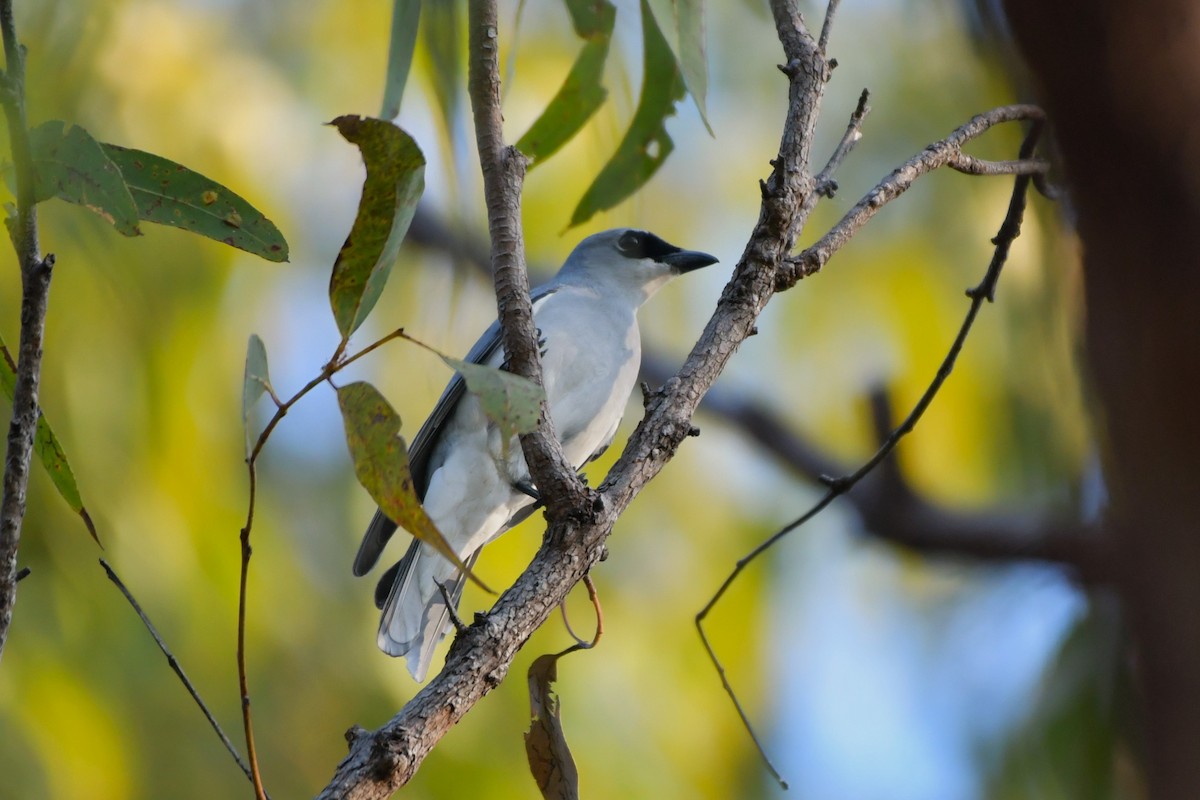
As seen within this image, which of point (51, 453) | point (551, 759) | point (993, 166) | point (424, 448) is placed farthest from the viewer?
point (424, 448)

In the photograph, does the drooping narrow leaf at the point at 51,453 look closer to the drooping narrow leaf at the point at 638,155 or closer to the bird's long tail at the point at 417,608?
the drooping narrow leaf at the point at 638,155

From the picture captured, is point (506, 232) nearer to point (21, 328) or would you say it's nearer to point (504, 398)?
point (504, 398)

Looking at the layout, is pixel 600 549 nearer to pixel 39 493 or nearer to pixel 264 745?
pixel 39 493

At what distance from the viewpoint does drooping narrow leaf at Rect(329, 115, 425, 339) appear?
109cm

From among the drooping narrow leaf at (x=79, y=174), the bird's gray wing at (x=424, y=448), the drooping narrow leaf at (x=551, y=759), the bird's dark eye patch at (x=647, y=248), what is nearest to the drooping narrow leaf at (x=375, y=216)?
the drooping narrow leaf at (x=79, y=174)

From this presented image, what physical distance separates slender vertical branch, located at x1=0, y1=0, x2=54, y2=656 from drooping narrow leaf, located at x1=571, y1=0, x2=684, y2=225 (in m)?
1.07

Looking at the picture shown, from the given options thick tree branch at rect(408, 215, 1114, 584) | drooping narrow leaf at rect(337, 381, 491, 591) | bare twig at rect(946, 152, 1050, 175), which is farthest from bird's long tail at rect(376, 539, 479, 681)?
drooping narrow leaf at rect(337, 381, 491, 591)

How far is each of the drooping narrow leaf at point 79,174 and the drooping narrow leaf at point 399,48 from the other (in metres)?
0.52

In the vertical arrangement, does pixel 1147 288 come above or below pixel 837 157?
below

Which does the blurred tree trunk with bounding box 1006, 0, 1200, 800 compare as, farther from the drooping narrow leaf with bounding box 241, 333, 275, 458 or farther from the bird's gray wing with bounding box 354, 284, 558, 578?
the bird's gray wing with bounding box 354, 284, 558, 578

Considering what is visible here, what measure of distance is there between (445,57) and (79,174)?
0.95 metres

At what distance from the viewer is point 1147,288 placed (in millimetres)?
1020

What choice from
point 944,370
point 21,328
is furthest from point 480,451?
point 21,328

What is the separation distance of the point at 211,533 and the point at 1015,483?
6.73 feet
